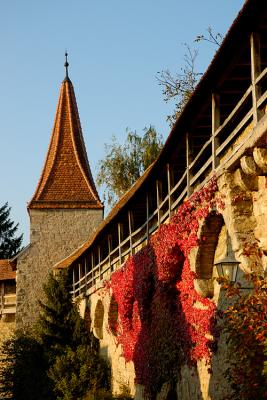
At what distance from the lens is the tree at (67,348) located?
20047mm

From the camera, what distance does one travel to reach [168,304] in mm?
13922

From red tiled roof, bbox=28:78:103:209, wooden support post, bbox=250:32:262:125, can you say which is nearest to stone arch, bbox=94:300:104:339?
red tiled roof, bbox=28:78:103:209

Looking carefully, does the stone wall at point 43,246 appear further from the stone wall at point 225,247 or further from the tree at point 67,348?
the stone wall at point 225,247

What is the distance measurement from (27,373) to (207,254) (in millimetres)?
12239

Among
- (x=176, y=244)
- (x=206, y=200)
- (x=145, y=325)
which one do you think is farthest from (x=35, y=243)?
(x=206, y=200)

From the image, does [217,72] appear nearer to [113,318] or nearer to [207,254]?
[207,254]

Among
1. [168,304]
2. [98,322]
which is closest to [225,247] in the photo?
[168,304]

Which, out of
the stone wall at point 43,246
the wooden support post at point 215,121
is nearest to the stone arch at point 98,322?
the stone wall at point 43,246

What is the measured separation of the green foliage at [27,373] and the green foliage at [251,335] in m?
13.3

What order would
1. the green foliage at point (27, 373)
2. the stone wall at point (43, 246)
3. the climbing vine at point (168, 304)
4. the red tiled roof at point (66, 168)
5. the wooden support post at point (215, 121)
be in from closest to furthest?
the wooden support post at point (215, 121) → the climbing vine at point (168, 304) → the green foliage at point (27, 373) → the stone wall at point (43, 246) → the red tiled roof at point (66, 168)

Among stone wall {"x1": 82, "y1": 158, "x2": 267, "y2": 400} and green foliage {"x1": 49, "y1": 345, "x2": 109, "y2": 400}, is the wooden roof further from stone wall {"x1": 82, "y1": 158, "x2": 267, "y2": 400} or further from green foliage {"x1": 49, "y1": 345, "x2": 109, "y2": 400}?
green foliage {"x1": 49, "y1": 345, "x2": 109, "y2": 400}

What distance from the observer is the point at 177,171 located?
53.0 feet

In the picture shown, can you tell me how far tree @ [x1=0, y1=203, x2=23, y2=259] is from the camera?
5472 centimetres

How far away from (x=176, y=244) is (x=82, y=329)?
10.6 meters
